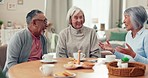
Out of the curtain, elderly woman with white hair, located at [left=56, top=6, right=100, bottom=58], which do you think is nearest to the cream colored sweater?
elderly woman with white hair, located at [left=56, top=6, right=100, bottom=58]

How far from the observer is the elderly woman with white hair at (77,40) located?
2986mm

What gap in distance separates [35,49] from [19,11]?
3.58 meters

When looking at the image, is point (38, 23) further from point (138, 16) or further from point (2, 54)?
point (138, 16)

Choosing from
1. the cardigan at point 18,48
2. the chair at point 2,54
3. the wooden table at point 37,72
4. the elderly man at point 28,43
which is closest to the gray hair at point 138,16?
the wooden table at point 37,72

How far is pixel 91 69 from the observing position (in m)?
2.13

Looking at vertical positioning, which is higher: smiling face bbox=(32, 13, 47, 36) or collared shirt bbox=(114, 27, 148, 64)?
smiling face bbox=(32, 13, 47, 36)

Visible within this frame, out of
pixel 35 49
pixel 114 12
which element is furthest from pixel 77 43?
pixel 114 12

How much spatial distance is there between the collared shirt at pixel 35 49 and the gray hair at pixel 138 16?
3.29 feet

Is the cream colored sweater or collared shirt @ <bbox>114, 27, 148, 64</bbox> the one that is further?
the cream colored sweater

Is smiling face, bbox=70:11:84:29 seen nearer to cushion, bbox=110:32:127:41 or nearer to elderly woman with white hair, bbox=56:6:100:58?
elderly woman with white hair, bbox=56:6:100:58

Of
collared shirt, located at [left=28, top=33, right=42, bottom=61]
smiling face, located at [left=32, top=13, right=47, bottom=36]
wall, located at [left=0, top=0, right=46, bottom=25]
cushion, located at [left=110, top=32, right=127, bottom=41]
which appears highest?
wall, located at [left=0, top=0, right=46, bottom=25]

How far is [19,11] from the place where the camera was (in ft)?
20.2

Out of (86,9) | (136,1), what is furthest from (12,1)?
(136,1)

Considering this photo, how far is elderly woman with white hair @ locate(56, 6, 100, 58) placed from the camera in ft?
9.80
